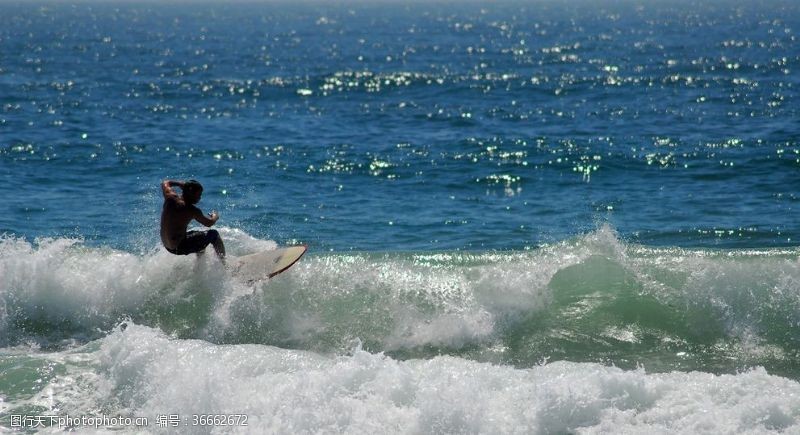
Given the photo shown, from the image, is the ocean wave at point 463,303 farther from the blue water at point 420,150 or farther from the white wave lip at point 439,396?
the blue water at point 420,150

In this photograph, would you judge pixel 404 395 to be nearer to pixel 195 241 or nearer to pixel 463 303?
pixel 463 303

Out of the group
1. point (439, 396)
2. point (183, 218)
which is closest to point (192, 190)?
point (183, 218)

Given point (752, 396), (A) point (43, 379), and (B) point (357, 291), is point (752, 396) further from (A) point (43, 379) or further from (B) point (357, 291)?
(A) point (43, 379)

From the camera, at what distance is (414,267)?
12.5 meters

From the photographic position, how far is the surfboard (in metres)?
11.7

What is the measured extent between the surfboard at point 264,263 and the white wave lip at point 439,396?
211 cm

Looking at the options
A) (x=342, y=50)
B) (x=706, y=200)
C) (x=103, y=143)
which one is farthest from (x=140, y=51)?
(x=706, y=200)

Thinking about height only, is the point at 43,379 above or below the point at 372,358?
below

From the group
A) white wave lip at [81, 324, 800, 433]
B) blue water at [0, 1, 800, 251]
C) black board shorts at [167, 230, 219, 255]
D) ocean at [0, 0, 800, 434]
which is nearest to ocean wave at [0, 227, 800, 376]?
ocean at [0, 0, 800, 434]

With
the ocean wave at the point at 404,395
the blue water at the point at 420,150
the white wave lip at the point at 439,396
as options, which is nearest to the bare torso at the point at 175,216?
the ocean wave at the point at 404,395

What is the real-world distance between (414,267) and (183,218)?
3181mm

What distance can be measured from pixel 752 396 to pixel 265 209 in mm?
9934

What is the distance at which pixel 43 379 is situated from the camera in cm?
969

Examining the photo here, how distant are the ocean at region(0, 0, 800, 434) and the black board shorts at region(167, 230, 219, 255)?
1.65ft
